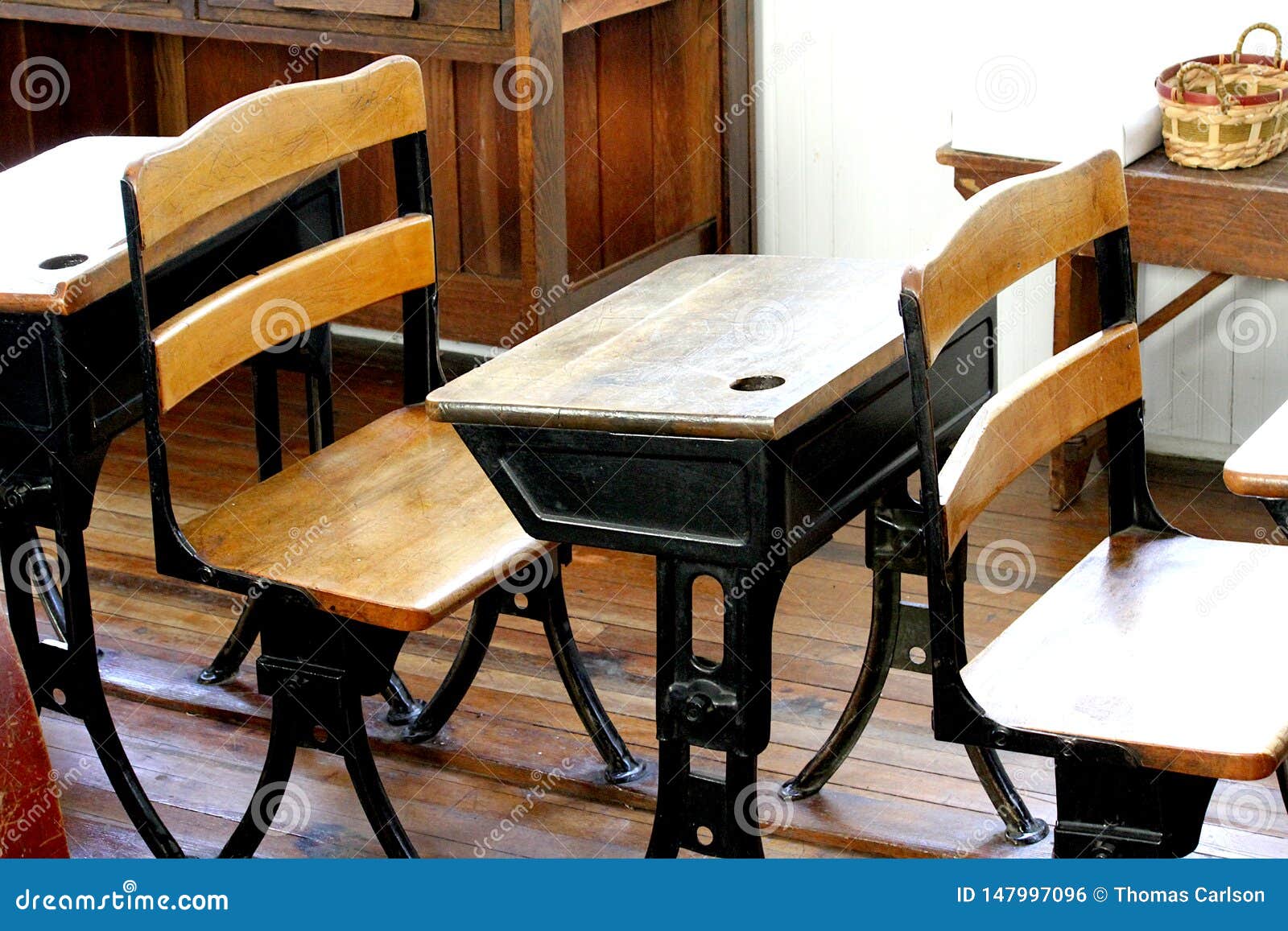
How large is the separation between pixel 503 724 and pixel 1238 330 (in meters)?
1.66

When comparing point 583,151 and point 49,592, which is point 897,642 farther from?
point 583,151

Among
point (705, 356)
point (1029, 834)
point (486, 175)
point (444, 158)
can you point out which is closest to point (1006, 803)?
point (1029, 834)

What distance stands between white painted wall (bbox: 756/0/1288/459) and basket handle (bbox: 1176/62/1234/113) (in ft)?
0.47

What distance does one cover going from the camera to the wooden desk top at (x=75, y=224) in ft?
6.70

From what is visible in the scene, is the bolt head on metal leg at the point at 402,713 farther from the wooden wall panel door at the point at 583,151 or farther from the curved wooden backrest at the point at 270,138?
the wooden wall panel door at the point at 583,151

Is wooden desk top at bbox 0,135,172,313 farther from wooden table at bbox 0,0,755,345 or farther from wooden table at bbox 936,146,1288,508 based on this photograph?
wooden table at bbox 936,146,1288,508

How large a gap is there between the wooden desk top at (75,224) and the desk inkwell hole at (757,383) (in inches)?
28.8

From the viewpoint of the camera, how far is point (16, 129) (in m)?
4.41

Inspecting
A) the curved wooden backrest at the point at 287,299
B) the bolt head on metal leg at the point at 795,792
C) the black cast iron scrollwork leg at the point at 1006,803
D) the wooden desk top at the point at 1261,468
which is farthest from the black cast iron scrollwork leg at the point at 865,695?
the curved wooden backrest at the point at 287,299

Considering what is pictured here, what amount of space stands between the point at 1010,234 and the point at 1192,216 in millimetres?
1300

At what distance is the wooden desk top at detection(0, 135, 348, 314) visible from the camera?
2041 mm

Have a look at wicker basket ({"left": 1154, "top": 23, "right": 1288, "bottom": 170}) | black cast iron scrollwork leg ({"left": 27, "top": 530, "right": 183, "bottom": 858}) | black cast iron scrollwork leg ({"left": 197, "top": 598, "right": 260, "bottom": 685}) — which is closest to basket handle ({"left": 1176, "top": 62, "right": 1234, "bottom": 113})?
wicker basket ({"left": 1154, "top": 23, "right": 1288, "bottom": 170})
